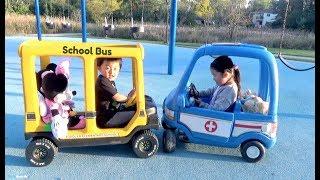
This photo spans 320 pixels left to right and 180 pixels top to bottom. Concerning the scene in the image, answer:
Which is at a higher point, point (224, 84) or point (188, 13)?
point (188, 13)

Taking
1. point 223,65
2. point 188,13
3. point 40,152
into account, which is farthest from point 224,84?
point 188,13

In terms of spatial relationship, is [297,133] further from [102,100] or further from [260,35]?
[260,35]

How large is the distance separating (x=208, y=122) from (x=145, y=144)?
611 millimetres

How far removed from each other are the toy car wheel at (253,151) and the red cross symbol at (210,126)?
0.31 metres

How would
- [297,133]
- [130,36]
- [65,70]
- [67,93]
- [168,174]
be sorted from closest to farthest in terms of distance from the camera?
1. [168,174]
2. [65,70]
3. [67,93]
4. [297,133]
5. [130,36]

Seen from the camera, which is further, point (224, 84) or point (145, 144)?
point (224, 84)

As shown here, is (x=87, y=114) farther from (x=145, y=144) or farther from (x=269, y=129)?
(x=269, y=129)

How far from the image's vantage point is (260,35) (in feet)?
50.0

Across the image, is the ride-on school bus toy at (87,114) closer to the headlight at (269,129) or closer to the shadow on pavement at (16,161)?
the shadow on pavement at (16,161)

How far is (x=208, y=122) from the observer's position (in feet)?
9.34

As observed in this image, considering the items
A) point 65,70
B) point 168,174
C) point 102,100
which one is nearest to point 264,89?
point 168,174

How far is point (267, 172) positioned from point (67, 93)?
79.8 inches

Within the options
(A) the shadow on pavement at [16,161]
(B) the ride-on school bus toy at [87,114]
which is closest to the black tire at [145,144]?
(B) the ride-on school bus toy at [87,114]

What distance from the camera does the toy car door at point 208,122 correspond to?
9.20 feet
